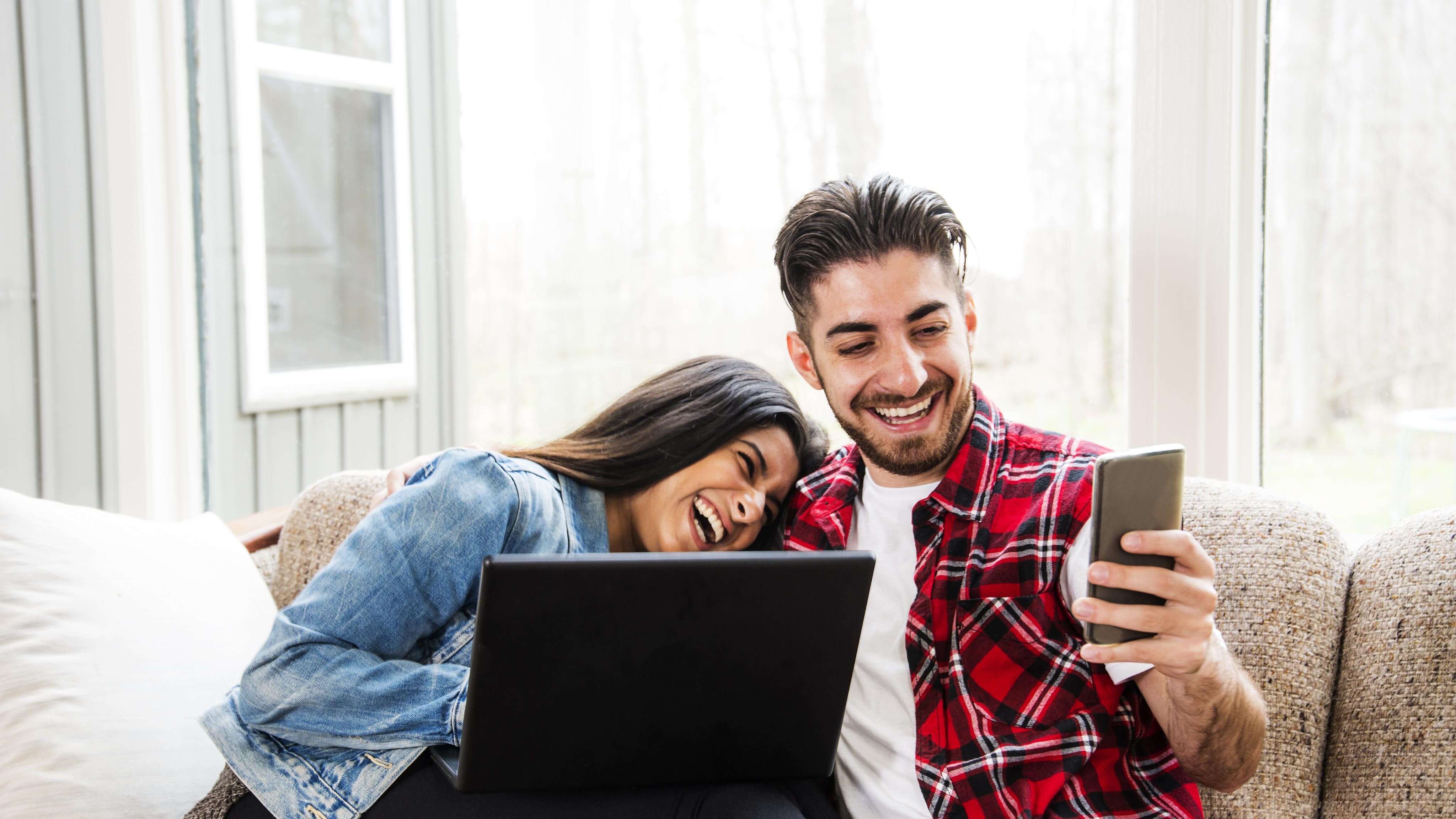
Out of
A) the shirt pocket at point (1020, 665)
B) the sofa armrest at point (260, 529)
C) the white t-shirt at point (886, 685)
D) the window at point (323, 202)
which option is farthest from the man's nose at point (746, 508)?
the window at point (323, 202)

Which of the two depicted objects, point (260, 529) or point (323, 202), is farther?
point (323, 202)

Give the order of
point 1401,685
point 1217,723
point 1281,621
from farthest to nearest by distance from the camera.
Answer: point 1281,621 → point 1401,685 → point 1217,723

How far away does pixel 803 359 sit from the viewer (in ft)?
5.11

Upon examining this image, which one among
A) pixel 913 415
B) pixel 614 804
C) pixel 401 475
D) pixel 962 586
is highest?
pixel 913 415

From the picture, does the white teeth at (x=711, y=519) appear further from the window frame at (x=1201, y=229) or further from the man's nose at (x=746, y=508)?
the window frame at (x=1201, y=229)

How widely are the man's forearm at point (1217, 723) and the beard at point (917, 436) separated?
394 mm

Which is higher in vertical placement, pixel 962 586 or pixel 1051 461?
pixel 1051 461

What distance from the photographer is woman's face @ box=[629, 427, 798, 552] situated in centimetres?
162

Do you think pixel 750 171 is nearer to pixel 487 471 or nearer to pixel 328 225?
pixel 487 471

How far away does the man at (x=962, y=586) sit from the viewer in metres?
1.15

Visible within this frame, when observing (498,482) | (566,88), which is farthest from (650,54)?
(498,482)

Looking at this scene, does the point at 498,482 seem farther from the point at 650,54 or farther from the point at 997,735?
the point at 650,54

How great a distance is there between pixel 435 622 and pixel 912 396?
0.72m

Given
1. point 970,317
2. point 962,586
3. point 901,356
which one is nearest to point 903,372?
point 901,356
